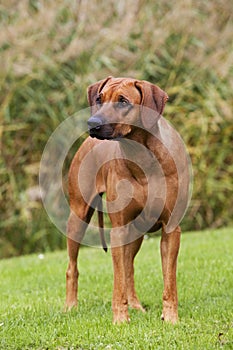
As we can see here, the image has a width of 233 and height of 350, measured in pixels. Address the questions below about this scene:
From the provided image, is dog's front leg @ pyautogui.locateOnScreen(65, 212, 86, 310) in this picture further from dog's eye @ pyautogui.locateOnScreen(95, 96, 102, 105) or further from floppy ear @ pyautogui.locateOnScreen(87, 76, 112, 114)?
dog's eye @ pyautogui.locateOnScreen(95, 96, 102, 105)

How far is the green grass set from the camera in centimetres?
516

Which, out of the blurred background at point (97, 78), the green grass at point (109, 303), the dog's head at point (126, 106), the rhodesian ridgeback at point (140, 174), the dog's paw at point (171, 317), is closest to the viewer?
the green grass at point (109, 303)

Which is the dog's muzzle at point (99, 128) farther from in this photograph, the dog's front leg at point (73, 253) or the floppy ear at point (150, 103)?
the dog's front leg at point (73, 253)

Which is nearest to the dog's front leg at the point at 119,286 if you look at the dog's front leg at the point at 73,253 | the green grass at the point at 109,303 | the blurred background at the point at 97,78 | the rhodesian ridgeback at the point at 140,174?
the rhodesian ridgeback at the point at 140,174

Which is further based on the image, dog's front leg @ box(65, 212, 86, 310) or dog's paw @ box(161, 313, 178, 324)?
dog's front leg @ box(65, 212, 86, 310)

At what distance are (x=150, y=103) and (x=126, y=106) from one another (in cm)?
18

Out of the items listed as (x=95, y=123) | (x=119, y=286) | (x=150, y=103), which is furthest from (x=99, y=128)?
(x=119, y=286)

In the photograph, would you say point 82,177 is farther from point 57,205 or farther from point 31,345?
point 57,205

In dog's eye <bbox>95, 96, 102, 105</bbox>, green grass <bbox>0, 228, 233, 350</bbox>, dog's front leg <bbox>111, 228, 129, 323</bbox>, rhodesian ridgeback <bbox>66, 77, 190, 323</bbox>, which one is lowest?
green grass <bbox>0, 228, 233, 350</bbox>

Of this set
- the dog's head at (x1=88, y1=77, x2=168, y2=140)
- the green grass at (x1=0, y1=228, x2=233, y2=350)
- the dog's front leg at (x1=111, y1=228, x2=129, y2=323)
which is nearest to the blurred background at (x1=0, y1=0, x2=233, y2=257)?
the green grass at (x1=0, y1=228, x2=233, y2=350)

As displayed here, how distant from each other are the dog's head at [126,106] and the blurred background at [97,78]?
213 inches

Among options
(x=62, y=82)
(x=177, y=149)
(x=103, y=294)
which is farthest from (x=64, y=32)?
(x=177, y=149)

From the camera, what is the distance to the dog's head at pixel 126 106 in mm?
5297

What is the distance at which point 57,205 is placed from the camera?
10.7 m
